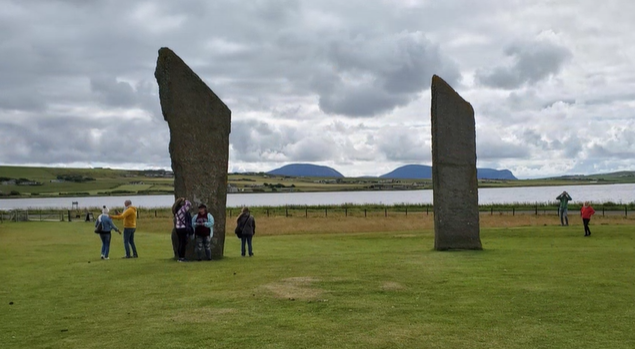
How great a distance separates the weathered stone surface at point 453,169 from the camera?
1917 cm

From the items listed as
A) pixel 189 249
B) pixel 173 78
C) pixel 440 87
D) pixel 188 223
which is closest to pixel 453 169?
pixel 440 87

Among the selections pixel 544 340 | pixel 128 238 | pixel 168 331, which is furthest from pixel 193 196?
pixel 544 340

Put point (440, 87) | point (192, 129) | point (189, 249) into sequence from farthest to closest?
point (440, 87), point (189, 249), point (192, 129)

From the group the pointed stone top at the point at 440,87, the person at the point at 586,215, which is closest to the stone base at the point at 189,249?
the pointed stone top at the point at 440,87

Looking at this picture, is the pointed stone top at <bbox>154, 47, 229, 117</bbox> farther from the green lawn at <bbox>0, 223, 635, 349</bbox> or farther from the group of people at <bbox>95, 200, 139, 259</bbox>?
the green lawn at <bbox>0, 223, 635, 349</bbox>

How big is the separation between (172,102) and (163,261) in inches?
167

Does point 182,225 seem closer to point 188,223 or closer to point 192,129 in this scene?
point 188,223

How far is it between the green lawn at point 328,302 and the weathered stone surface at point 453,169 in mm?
1971

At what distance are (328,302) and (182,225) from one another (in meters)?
7.65

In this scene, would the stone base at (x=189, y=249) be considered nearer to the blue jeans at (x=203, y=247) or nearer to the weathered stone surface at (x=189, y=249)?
the weathered stone surface at (x=189, y=249)

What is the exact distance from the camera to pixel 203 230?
677 inches

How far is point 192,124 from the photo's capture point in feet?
56.8

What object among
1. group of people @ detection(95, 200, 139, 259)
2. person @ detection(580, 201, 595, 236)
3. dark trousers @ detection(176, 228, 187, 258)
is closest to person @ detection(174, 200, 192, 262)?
dark trousers @ detection(176, 228, 187, 258)

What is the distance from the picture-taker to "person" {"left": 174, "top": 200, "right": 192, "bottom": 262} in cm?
1689
